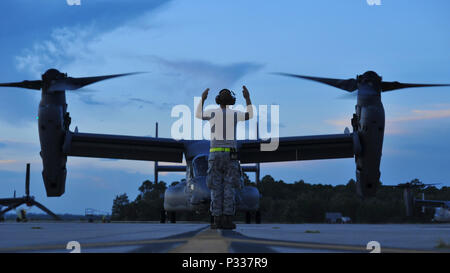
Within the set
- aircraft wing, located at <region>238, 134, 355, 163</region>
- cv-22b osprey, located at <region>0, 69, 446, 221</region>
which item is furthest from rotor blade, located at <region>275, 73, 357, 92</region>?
aircraft wing, located at <region>238, 134, 355, 163</region>

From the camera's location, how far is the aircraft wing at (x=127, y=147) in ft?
54.9

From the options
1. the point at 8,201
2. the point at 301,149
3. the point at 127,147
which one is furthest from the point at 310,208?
the point at 127,147

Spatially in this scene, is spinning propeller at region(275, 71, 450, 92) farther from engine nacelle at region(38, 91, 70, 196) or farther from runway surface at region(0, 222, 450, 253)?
engine nacelle at region(38, 91, 70, 196)

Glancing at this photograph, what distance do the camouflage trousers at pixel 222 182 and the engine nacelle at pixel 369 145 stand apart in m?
6.71

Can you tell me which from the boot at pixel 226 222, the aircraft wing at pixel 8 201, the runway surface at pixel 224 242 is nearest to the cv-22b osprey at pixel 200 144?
the runway surface at pixel 224 242

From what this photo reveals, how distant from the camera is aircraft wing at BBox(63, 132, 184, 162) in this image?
16731 mm

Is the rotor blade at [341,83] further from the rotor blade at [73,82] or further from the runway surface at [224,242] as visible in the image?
the runway surface at [224,242]

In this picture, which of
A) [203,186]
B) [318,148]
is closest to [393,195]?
[318,148]

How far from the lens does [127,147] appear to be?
18625mm

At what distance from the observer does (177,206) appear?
19328 mm

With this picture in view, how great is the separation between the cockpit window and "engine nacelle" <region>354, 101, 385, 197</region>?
4.54 meters

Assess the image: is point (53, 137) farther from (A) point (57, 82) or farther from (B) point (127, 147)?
(B) point (127, 147)
